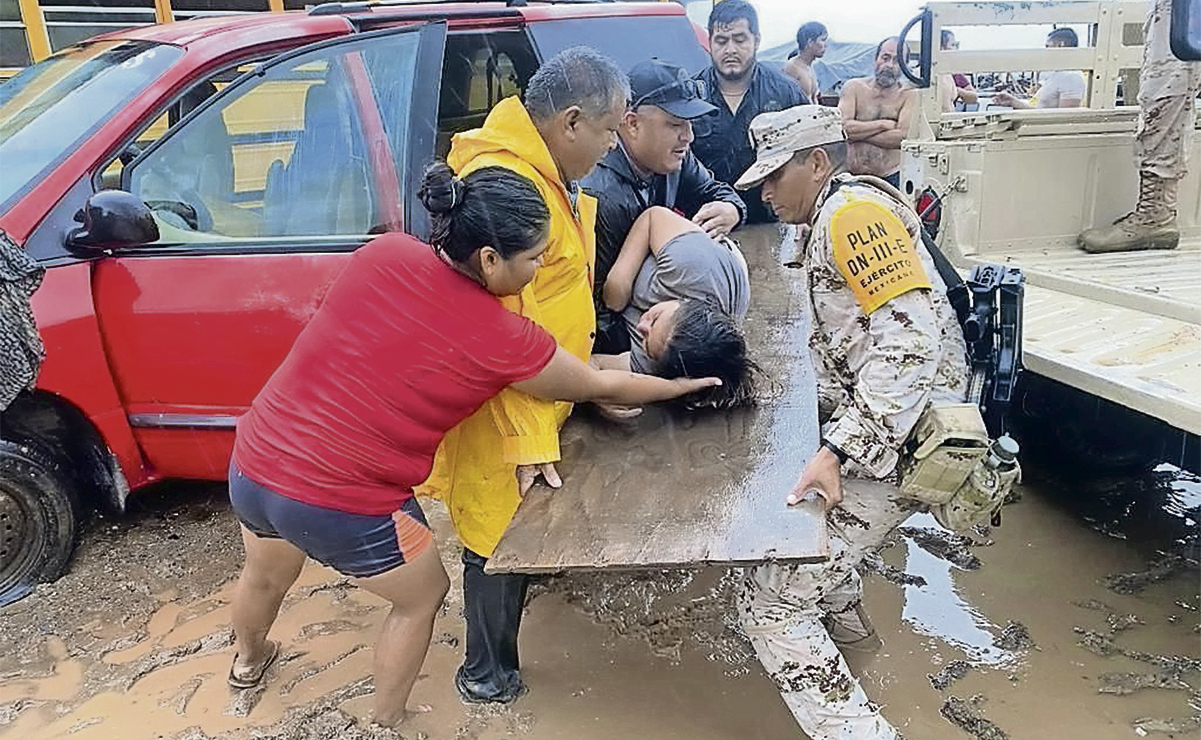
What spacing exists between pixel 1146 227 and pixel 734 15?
2.04 meters

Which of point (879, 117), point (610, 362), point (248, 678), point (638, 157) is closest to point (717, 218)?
point (638, 157)

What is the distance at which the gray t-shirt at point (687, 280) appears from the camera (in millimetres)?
2617

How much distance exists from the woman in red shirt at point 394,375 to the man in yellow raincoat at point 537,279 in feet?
0.44

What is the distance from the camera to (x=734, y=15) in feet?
14.8

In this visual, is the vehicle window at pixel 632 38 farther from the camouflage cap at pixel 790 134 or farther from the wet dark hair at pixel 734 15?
the camouflage cap at pixel 790 134

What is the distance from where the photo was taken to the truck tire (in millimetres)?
3049

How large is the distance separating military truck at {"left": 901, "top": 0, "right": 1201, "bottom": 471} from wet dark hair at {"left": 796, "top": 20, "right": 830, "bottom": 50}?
279 centimetres

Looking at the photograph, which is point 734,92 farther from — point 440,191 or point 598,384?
point 440,191

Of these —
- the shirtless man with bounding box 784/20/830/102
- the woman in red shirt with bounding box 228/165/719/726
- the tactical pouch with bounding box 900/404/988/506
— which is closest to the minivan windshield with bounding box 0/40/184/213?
the woman in red shirt with bounding box 228/165/719/726

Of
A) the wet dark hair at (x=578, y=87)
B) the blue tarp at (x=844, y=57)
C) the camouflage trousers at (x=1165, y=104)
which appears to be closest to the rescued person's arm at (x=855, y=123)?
the camouflage trousers at (x=1165, y=104)

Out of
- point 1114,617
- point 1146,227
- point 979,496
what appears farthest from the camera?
point 1146,227

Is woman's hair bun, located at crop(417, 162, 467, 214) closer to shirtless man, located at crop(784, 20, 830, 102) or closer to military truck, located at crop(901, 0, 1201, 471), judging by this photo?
military truck, located at crop(901, 0, 1201, 471)

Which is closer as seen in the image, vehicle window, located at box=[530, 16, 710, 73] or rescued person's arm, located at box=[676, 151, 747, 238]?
rescued person's arm, located at box=[676, 151, 747, 238]

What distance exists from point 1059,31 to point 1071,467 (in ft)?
12.6
